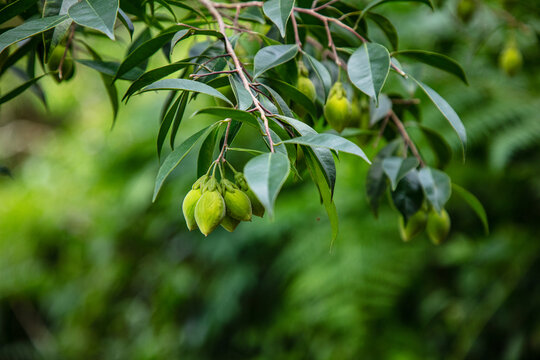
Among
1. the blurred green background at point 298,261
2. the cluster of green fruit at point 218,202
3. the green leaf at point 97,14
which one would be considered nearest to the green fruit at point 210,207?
the cluster of green fruit at point 218,202

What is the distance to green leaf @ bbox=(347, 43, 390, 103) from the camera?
1.24 ft

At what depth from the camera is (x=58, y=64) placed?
0.53m

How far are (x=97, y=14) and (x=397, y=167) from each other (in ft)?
1.06

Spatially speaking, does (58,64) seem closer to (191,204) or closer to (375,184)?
(191,204)

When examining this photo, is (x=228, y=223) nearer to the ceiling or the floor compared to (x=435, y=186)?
nearer to the ceiling

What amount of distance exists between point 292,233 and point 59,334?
114 centimetres

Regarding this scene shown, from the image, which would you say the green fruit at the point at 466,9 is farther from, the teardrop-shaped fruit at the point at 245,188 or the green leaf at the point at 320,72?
the teardrop-shaped fruit at the point at 245,188

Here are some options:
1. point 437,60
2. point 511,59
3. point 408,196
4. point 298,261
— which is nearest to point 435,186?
point 408,196

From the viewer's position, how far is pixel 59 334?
1.97 meters

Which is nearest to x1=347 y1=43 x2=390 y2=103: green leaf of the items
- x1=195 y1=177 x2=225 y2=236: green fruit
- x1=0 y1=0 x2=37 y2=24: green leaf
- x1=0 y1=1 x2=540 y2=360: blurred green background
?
x1=195 y1=177 x2=225 y2=236: green fruit

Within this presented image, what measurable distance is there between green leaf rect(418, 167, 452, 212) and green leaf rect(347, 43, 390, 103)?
0.50ft

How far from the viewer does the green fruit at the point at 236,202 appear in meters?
0.36

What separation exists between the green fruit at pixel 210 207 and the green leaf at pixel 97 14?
133 millimetres

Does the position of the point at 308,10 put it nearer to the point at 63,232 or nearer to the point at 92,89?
the point at 63,232
